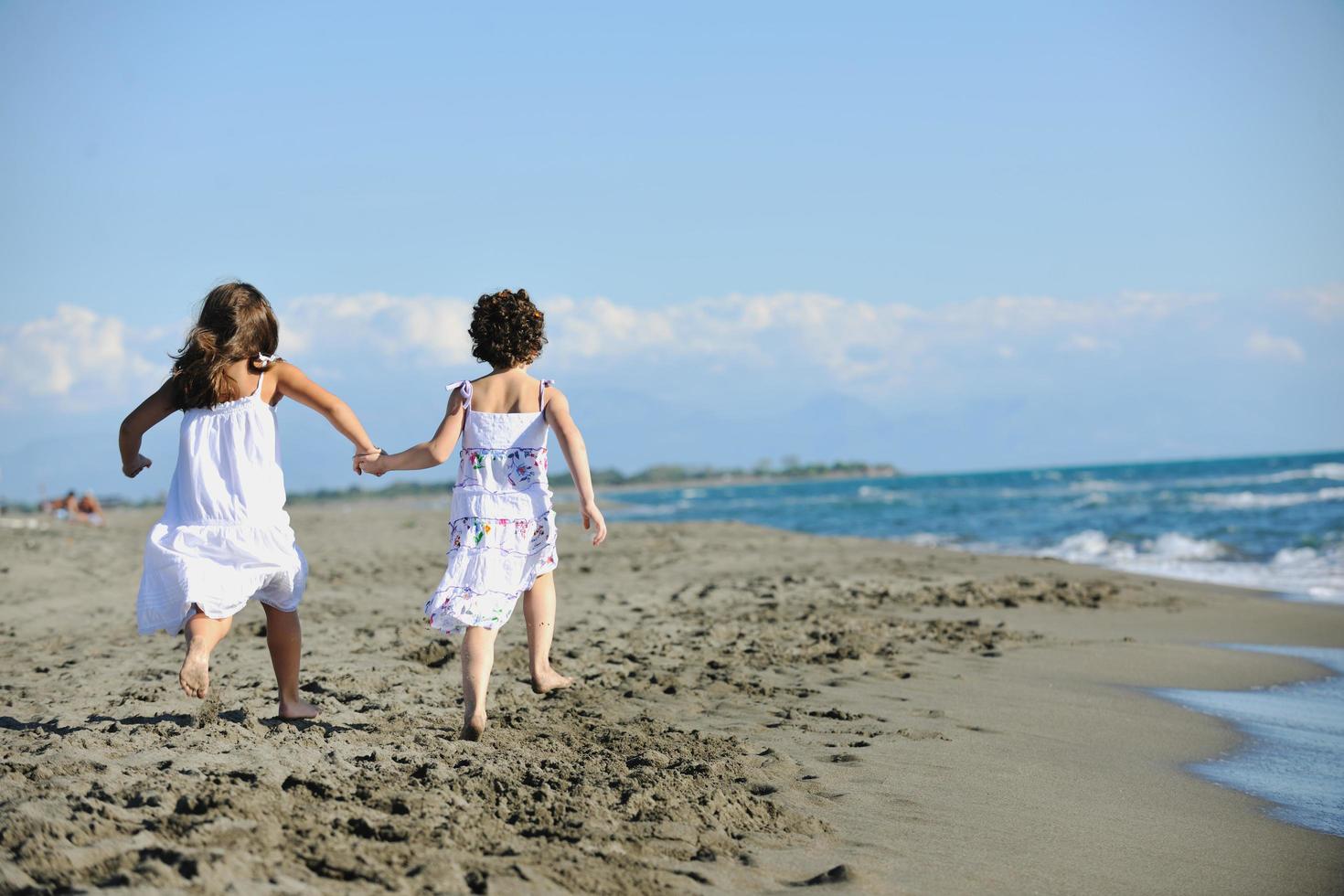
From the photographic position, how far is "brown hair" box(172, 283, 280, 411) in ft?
13.1

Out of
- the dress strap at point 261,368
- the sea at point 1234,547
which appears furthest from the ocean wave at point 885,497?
the dress strap at point 261,368

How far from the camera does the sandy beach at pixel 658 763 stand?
2754mm

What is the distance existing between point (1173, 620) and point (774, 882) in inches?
286

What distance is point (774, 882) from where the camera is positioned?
2816 mm

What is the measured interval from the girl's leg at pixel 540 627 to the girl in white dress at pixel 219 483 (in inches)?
36.5

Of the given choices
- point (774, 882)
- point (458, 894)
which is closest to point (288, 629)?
point (458, 894)

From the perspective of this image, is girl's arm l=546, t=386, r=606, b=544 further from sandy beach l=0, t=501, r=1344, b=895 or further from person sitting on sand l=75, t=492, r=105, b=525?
person sitting on sand l=75, t=492, r=105, b=525

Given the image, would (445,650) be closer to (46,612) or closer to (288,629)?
(288,629)

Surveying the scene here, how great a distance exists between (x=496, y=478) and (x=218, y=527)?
103 centimetres

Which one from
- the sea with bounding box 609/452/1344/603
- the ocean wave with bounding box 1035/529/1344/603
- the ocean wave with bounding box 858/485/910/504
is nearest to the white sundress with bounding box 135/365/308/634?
the sea with bounding box 609/452/1344/603

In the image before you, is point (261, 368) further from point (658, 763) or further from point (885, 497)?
point (885, 497)

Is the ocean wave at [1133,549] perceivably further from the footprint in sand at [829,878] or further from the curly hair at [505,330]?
the footprint in sand at [829,878]

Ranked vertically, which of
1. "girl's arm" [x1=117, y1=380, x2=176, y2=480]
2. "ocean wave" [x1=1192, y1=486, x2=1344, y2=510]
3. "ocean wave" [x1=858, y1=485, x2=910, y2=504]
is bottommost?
"ocean wave" [x1=858, y1=485, x2=910, y2=504]

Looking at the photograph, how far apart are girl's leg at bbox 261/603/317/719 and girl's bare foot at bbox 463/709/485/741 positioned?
713 mm
